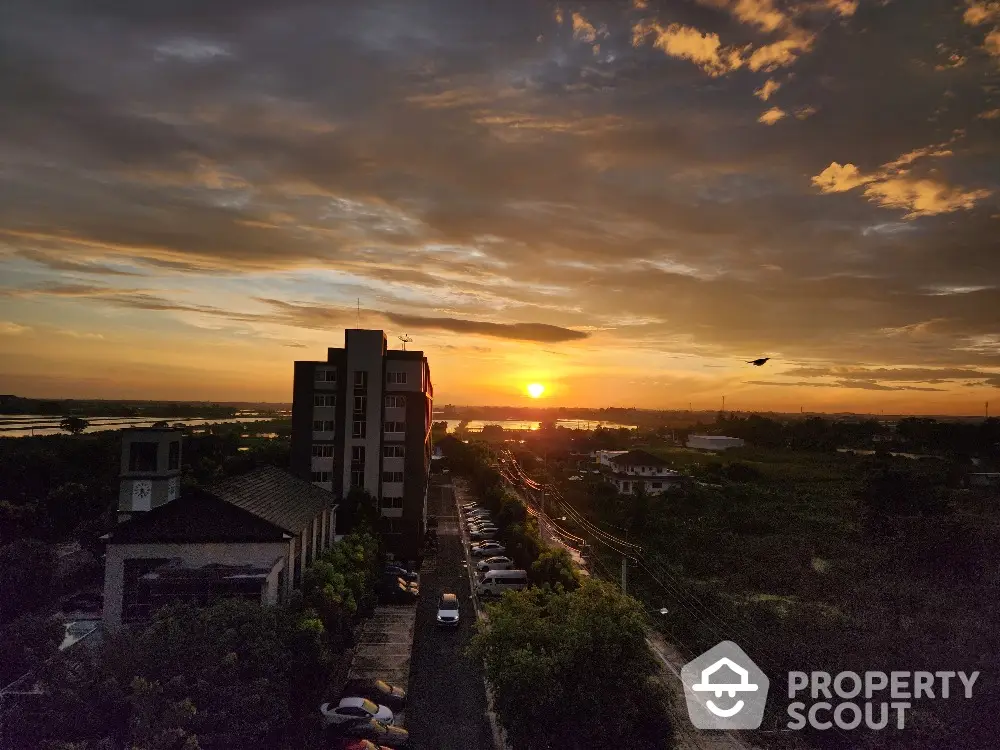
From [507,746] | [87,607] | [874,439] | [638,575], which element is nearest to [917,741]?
[507,746]

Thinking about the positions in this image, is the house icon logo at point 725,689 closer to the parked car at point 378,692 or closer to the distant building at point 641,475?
the parked car at point 378,692

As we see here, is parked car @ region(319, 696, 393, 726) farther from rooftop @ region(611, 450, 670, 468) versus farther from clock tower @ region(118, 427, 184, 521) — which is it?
rooftop @ region(611, 450, 670, 468)

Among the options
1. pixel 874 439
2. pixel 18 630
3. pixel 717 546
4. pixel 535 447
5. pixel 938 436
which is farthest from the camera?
pixel 874 439

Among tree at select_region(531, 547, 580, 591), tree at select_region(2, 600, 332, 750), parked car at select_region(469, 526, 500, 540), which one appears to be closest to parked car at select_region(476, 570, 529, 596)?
tree at select_region(531, 547, 580, 591)

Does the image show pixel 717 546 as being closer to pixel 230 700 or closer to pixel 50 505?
pixel 230 700

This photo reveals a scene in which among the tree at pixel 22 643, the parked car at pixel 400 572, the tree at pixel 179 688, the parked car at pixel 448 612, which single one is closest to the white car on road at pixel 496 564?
the parked car at pixel 400 572

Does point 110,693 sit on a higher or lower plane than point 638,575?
higher
